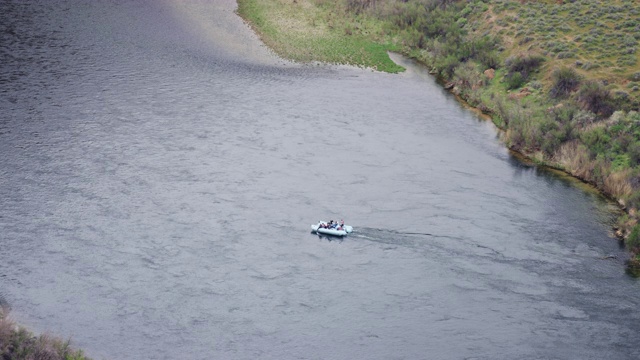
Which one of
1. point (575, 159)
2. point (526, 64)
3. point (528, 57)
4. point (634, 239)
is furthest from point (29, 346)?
point (528, 57)

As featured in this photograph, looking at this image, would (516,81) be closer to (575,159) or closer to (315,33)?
(575,159)

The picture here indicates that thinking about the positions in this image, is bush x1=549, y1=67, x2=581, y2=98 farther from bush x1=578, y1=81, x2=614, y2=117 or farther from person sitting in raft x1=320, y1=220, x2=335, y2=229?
person sitting in raft x1=320, y1=220, x2=335, y2=229

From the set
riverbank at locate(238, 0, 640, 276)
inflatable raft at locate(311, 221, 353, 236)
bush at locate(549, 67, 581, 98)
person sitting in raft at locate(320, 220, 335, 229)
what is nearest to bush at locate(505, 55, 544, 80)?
riverbank at locate(238, 0, 640, 276)

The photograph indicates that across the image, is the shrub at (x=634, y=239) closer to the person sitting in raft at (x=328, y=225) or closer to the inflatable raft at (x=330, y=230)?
the inflatable raft at (x=330, y=230)

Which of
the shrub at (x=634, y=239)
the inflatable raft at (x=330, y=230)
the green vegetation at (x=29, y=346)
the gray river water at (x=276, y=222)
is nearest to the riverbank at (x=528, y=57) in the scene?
the shrub at (x=634, y=239)

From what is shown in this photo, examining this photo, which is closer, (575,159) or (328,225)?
(328,225)

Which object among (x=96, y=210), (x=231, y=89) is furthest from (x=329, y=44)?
(x=96, y=210)

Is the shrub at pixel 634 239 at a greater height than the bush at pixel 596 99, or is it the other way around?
the bush at pixel 596 99
